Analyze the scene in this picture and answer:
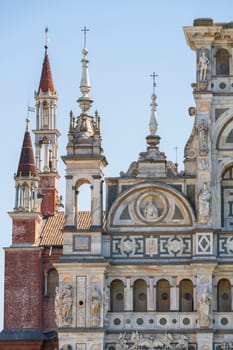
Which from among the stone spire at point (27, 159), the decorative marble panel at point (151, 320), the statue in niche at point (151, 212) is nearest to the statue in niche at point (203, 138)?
the statue in niche at point (151, 212)

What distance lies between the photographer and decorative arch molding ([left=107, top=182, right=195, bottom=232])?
1938 inches

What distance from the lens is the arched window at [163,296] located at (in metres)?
48.9

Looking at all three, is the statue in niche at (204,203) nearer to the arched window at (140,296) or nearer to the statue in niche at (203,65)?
the arched window at (140,296)

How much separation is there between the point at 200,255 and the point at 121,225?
8.76 ft

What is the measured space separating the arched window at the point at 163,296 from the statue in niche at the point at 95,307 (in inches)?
73.4

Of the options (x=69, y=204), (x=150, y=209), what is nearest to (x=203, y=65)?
(x=150, y=209)

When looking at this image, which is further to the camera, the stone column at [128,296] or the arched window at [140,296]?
the arched window at [140,296]

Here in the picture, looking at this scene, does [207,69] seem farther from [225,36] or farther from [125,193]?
[125,193]

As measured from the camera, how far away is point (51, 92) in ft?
214

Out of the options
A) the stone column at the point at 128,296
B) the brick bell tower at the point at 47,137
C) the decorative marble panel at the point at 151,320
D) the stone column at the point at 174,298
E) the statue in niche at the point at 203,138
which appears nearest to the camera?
the decorative marble panel at the point at 151,320

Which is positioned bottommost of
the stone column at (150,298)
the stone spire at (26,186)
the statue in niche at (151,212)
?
the stone column at (150,298)

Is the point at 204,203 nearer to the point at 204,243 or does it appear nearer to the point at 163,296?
the point at 204,243

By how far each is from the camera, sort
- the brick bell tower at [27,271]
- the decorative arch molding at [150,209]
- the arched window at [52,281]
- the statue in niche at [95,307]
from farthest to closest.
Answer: the arched window at [52,281], the brick bell tower at [27,271], the decorative arch molding at [150,209], the statue in niche at [95,307]

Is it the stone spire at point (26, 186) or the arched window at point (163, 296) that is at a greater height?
the stone spire at point (26, 186)
